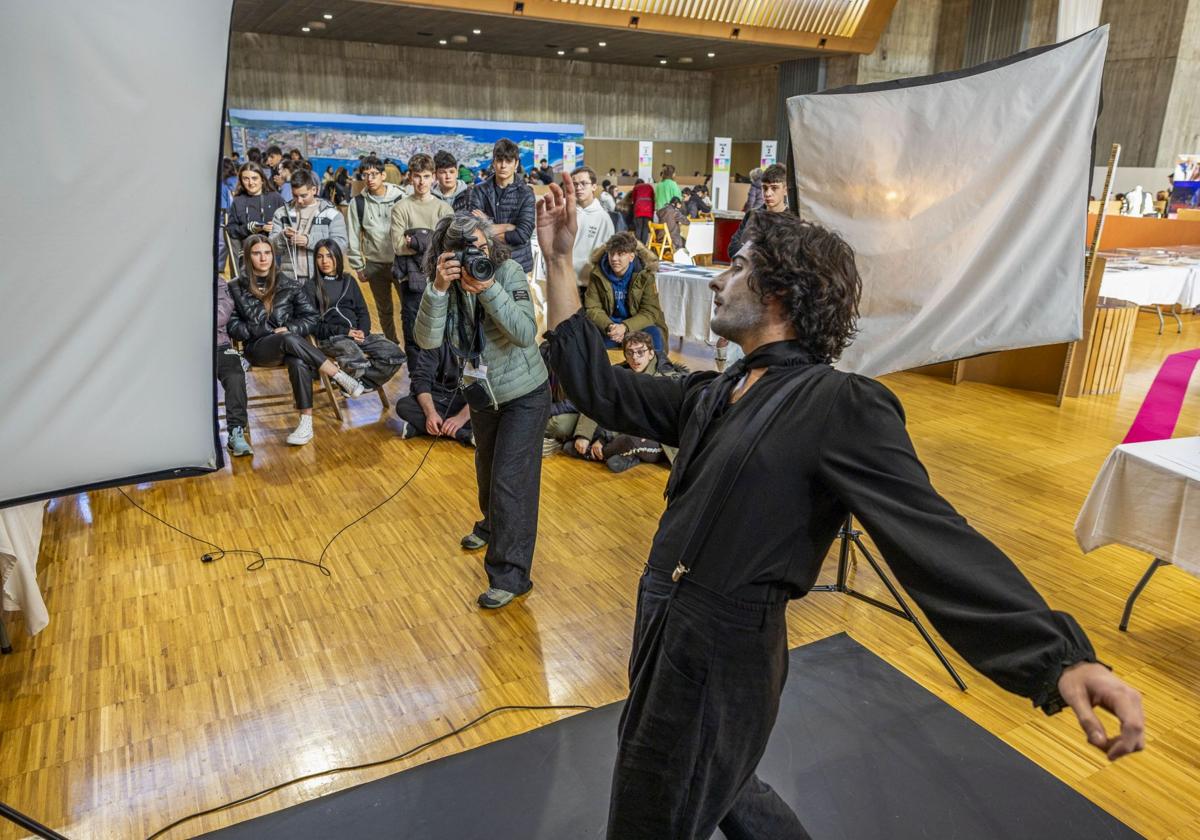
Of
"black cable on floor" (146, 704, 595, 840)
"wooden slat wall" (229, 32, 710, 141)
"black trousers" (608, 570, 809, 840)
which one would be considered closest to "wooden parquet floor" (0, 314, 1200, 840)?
"black cable on floor" (146, 704, 595, 840)

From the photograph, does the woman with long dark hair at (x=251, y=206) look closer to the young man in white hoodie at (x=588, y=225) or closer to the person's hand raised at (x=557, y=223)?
the young man in white hoodie at (x=588, y=225)

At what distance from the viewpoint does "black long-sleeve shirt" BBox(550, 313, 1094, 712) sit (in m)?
1.11

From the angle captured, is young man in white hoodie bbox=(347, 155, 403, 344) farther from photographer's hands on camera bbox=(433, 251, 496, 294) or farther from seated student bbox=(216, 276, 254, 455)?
photographer's hands on camera bbox=(433, 251, 496, 294)

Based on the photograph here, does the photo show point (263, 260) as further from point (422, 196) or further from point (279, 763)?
point (279, 763)

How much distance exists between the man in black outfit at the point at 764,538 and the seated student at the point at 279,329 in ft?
13.3

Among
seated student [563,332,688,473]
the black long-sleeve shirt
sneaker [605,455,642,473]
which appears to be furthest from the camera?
sneaker [605,455,642,473]

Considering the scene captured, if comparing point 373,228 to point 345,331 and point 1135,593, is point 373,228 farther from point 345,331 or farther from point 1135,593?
point 1135,593

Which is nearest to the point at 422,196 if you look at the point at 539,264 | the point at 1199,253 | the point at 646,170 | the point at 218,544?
the point at 539,264

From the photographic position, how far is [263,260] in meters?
4.99

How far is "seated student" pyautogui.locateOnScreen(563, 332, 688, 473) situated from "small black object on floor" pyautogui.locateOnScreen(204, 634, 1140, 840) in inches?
88.9

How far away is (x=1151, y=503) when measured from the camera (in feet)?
9.06

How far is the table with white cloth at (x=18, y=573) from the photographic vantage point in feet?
8.68

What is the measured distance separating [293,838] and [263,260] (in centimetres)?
384

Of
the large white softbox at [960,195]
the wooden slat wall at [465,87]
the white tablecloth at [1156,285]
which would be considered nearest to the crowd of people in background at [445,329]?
the large white softbox at [960,195]
